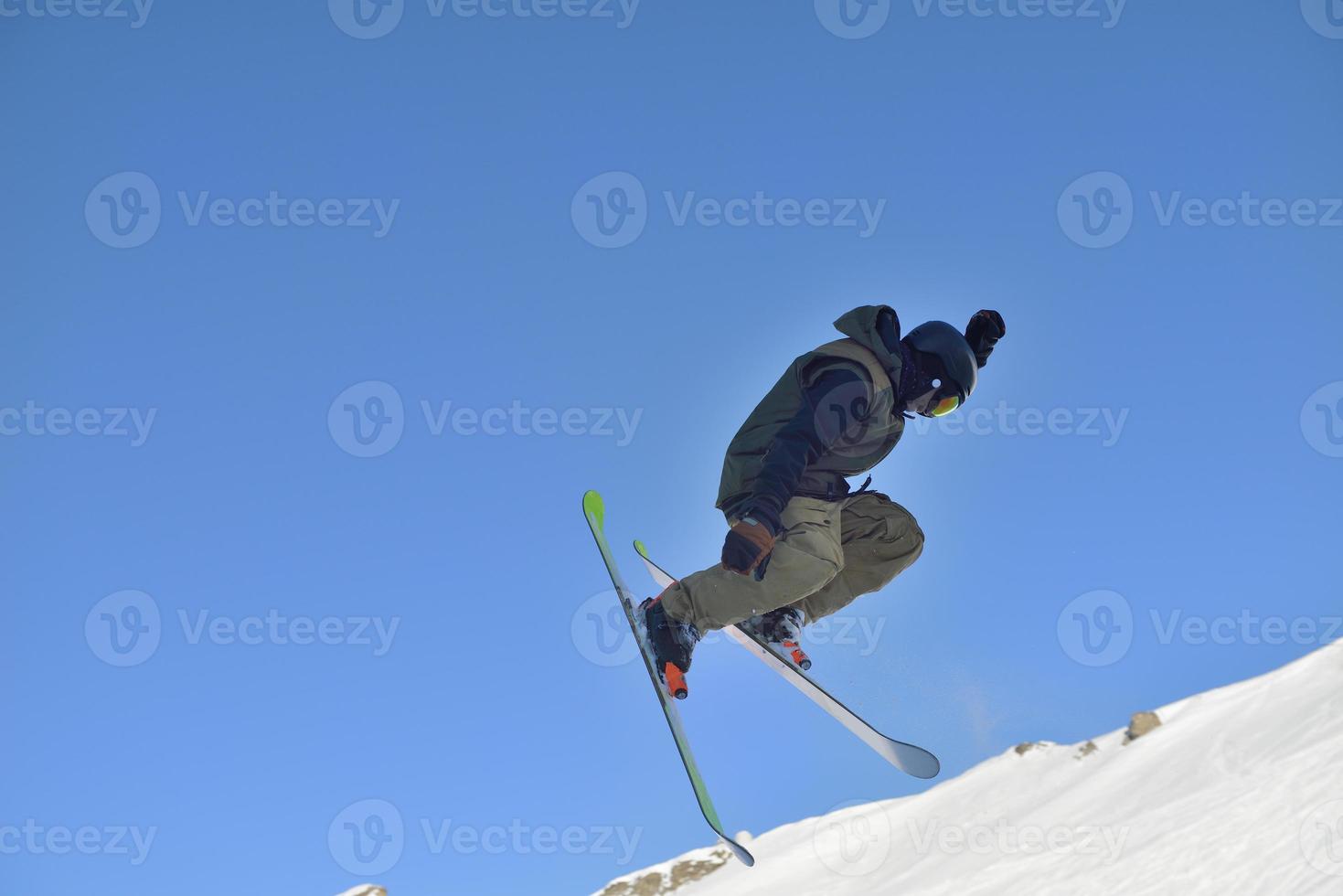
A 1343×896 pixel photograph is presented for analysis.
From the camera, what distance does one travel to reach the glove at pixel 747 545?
19.2 feet

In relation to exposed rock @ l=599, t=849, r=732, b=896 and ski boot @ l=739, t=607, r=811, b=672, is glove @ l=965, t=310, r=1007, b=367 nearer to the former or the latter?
ski boot @ l=739, t=607, r=811, b=672

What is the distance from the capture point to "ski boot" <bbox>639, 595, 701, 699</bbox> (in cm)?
673

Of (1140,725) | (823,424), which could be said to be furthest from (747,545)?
(1140,725)

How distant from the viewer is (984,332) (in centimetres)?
656

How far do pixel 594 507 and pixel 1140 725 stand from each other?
71139 millimetres

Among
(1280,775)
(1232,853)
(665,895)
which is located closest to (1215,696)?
(1280,775)

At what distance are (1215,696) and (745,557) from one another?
246ft

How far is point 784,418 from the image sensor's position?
642 cm

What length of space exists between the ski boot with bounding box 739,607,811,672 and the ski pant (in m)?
0.14

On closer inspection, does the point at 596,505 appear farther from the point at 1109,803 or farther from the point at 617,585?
the point at 1109,803

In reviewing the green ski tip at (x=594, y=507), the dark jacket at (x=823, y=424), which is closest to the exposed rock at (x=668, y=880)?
the green ski tip at (x=594, y=507)

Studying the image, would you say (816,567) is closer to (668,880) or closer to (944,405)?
(944,405)

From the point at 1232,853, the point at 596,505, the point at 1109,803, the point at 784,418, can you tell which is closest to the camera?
the point at 784,418

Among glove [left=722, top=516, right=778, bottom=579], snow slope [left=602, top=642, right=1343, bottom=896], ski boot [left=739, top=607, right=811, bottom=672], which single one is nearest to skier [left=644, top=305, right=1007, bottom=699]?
glove [left=722, top=516, right=778, bottom=579]
